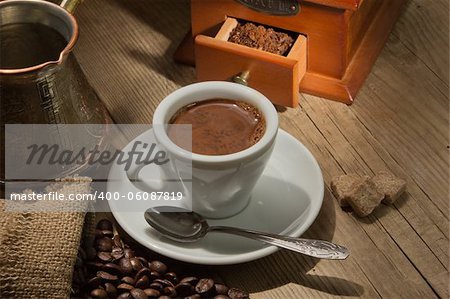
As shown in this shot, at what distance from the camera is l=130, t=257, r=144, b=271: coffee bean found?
1346 millimetres

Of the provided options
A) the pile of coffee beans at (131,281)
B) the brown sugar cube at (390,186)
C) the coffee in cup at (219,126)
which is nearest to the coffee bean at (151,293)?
the pile of coffee beans at (131,281)

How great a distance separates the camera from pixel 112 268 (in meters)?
1.34

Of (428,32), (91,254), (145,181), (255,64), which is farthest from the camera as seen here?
(428,32)

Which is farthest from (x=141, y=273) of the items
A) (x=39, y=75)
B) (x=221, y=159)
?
(x=39, y=75)

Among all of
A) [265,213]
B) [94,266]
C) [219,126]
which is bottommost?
[94,266]

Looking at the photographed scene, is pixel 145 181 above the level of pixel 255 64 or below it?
below

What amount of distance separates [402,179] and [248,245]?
35cm

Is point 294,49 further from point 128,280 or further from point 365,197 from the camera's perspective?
point 128,280

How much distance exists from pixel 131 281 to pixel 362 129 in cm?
59

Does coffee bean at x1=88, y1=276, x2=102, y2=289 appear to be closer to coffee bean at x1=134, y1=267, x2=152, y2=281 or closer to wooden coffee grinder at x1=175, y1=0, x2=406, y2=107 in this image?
coffee bean at x1=134, y1=267, x2=152, y2=281

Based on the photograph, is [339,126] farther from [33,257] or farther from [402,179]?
[33,257]

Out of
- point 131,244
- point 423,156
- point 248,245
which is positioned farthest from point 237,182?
point 423,156

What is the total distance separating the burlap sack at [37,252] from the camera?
4.05 feet

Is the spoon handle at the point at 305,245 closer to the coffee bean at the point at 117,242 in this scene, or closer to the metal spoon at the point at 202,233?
the metal spoon at the point at 202,233
